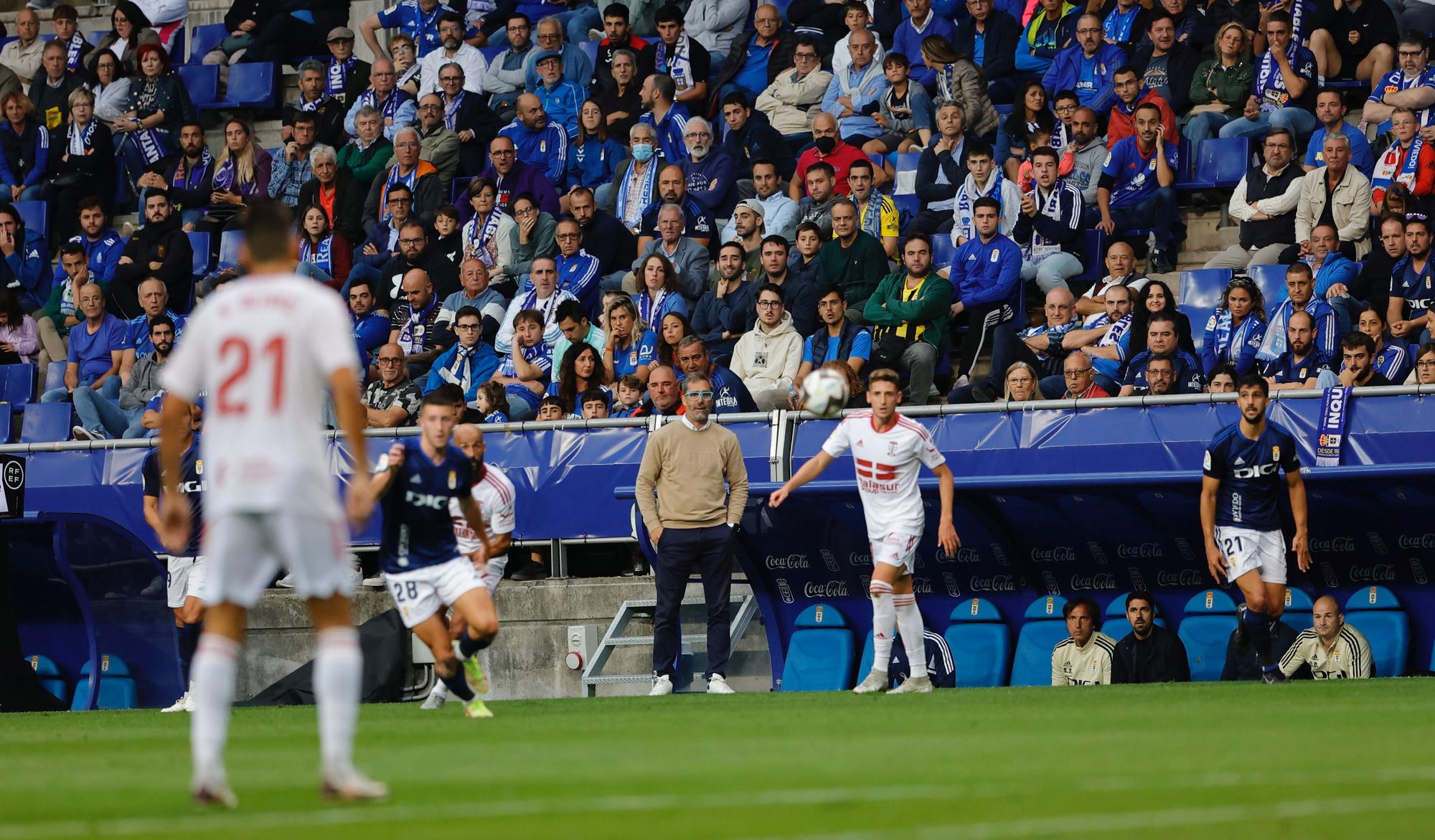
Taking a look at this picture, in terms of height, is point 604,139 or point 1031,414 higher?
point 604,139

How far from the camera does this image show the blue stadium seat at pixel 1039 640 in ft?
47.6

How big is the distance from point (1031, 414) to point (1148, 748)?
22.4 feet

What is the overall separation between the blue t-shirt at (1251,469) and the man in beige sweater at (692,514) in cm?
343

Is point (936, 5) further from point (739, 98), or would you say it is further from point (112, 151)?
point (112, 151)

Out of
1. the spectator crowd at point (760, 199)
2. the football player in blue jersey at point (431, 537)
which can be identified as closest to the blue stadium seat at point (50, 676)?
the spectator crowd at point (760, 199)

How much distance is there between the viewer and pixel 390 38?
24.6 metres

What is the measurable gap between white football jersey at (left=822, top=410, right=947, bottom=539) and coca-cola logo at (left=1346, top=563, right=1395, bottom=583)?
3.44 metres

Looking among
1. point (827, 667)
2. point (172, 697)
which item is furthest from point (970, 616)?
point (172, 697)

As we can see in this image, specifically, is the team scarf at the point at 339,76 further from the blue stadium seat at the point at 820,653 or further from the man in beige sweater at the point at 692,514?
the blue stadium seat at the point at 820,653

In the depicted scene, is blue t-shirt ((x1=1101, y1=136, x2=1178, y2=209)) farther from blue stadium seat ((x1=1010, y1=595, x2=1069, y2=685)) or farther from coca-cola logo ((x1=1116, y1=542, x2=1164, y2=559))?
blue stadium seat ((x1=1010, y1=595, x2=1069, y2=685))

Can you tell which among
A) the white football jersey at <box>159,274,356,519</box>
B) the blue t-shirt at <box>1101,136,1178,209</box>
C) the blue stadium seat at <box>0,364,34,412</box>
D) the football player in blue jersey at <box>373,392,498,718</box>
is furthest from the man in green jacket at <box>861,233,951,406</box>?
the white football jersey at <box>159,274,356,519</box>

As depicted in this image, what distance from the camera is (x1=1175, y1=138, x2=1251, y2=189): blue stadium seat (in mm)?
17812

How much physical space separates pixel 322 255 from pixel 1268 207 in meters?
10.3

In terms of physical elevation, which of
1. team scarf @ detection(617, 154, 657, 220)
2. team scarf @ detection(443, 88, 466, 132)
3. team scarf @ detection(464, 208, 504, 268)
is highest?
team scarf @ detection(443, 88, 466, 132)
